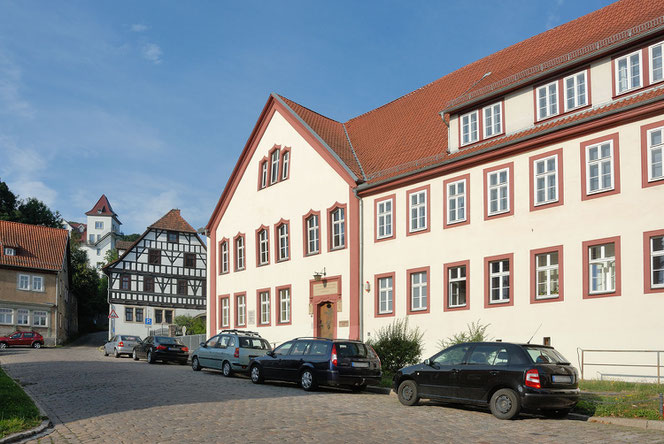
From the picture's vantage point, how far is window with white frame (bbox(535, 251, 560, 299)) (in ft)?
68.2

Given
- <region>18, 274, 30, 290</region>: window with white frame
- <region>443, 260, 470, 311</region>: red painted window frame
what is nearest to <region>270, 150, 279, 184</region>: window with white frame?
<region>443, 260, 470, 311</region>: red painted window frame

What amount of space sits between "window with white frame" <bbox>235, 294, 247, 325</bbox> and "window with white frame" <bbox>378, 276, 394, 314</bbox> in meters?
10.7

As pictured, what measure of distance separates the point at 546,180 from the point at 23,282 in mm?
48076

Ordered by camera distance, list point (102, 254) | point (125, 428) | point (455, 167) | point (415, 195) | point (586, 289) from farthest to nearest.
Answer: point (102, 254) < point (415, 195) < point (455, 167) < point (586, 289) < point (125, 428)

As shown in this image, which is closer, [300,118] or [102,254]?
[300,118]

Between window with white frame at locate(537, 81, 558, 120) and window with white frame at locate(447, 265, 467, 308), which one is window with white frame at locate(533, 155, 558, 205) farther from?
window with white frame at locate(447, 265, 467, 308)

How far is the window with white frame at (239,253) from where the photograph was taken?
120 feet

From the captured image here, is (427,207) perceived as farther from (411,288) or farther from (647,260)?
(647,260)

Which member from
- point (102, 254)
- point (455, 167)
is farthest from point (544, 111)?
point (102, 254)

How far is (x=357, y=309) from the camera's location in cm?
2759

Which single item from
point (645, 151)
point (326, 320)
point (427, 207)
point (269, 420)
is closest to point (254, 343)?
point (326, 320)

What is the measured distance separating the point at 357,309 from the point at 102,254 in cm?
11023

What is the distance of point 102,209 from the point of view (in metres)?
141

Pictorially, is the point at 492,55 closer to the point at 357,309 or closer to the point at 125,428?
the point at 357,309
